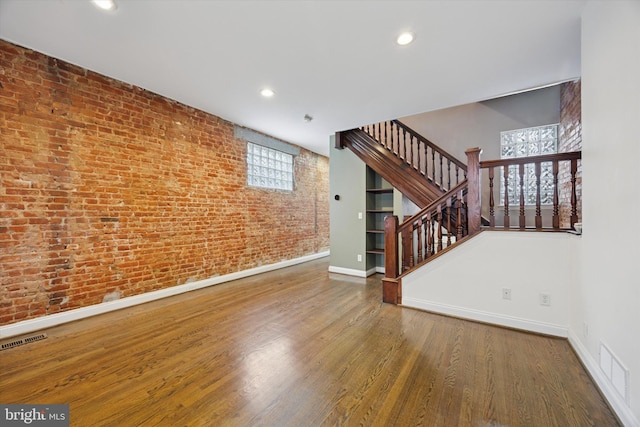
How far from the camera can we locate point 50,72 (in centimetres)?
261

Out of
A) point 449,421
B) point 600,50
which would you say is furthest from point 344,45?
point 449,421

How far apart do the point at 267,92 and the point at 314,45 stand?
1144mm

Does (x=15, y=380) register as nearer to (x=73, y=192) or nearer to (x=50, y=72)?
(x=73, y=192)

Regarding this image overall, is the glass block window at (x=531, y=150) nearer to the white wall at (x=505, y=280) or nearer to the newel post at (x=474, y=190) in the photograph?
the newel post at (x=474, y=190)

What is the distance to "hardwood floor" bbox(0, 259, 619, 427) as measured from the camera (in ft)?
4.82

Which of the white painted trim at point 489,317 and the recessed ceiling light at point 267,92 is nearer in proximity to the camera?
the white painted trim at point 489,317

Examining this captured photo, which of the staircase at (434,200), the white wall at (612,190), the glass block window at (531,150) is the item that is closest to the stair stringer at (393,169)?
the staircase at (434,200)

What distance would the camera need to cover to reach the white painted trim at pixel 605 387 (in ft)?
4.41

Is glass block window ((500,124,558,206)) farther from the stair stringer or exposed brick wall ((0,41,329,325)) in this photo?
exposed brick wall ((0,41,329,325))

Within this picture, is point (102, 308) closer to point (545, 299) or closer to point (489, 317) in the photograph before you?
point (489, 317)

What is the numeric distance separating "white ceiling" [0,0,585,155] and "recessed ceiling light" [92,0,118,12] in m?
0.04

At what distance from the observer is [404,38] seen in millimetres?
2254

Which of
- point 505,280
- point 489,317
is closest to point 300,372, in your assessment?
point 489,317

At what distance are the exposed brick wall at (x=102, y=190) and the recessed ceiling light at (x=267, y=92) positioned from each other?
1.27 m
